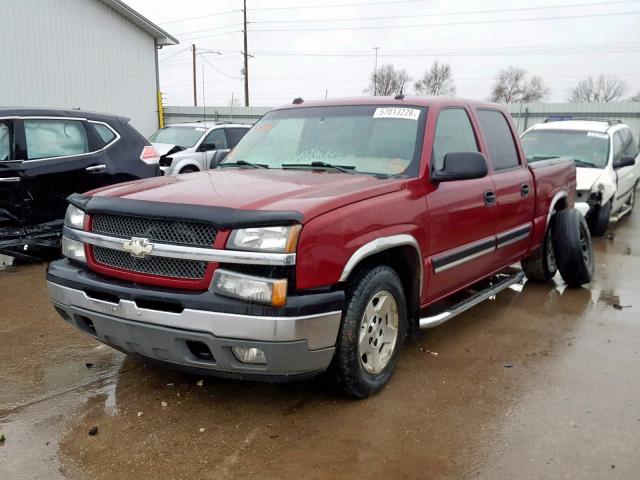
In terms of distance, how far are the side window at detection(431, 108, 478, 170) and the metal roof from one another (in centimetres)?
1653

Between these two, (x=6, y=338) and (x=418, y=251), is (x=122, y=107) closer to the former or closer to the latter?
(x=6, y=338)

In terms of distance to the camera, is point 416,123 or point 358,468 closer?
point 358,468

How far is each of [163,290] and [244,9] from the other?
3478 cm

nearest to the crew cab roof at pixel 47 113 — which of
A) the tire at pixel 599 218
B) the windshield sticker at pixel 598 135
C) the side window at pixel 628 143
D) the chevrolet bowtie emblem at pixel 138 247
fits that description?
the chevrolet bowtie emblem at pixel 138 247

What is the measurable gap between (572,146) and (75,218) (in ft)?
27.8

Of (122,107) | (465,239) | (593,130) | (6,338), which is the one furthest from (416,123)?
(122,107)

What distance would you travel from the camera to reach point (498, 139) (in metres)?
4.91

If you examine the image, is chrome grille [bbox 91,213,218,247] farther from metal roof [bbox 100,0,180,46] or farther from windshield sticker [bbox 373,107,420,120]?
metal roof [bbox 100,0,180,46]

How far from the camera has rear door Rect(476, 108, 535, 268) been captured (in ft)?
15.1

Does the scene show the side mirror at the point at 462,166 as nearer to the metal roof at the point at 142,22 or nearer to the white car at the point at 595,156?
the white car at the point at 595,156

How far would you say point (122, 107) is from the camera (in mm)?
19172

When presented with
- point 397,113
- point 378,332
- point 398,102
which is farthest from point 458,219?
point 378,332

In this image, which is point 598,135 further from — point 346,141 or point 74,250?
point 74,250

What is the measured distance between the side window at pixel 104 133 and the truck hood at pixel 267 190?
3548 millimetres
